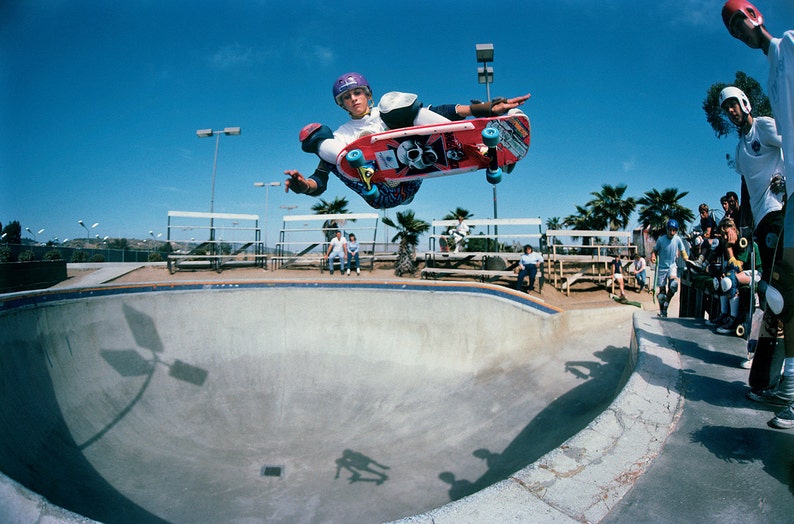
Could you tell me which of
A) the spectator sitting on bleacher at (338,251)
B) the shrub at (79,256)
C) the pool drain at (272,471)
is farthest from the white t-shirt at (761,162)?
the shrub at (79,256)

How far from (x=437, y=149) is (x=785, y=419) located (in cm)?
472

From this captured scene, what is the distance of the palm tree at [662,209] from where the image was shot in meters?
24.2

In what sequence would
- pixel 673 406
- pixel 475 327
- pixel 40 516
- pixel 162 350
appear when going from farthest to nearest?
pixel 475 327 → pixel 162 350 → pixel 673 406 → pixel 40 516

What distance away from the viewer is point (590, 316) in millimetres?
7723

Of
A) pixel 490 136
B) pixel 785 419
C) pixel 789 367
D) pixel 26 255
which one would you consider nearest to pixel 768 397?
pixel 785 419

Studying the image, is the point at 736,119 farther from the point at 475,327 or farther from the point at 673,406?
the point at 475,327

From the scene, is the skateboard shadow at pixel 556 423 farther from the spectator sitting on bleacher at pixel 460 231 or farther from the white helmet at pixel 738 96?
the spectator sitting on bleacher at pixel 460 231

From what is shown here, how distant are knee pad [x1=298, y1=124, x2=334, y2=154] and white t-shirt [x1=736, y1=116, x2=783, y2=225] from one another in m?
4.83

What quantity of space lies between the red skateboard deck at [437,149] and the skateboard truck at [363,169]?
0.10ft

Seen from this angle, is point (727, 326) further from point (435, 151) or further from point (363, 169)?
point (363, 169)

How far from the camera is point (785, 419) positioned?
1.99 m

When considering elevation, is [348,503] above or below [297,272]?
below

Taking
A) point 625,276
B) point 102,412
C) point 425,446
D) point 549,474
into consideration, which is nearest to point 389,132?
point 425,446

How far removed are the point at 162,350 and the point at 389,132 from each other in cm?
592
